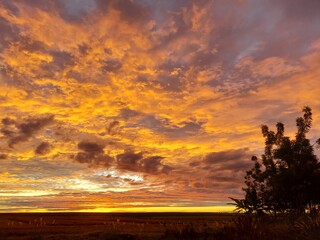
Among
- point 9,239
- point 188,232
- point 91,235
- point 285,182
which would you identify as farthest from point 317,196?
point 9,239

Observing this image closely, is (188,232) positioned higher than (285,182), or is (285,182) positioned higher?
(285,182)

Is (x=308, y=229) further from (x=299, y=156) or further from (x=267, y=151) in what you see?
(x=267, y=151)

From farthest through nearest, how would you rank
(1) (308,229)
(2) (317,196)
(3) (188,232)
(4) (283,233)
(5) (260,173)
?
(5) (260,173), (2) (317,196), (3) (188,232), (4) (283,233), (1) (308,229)

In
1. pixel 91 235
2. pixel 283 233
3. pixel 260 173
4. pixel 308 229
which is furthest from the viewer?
pixel 260 173

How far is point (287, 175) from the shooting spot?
39.1m

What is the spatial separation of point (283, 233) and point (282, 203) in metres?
21.3

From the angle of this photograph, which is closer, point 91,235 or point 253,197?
point 91,235

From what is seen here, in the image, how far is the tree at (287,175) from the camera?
1526 inches

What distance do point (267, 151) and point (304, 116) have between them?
20.3 feet

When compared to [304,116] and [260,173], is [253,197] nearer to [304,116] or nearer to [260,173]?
[260,173]

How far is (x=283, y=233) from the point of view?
2134 cm

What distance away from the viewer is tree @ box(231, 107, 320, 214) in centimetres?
3875

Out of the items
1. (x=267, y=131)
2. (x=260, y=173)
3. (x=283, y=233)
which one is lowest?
(x=283, y=233)

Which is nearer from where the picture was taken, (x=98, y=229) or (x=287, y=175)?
(x=287, y=175)
